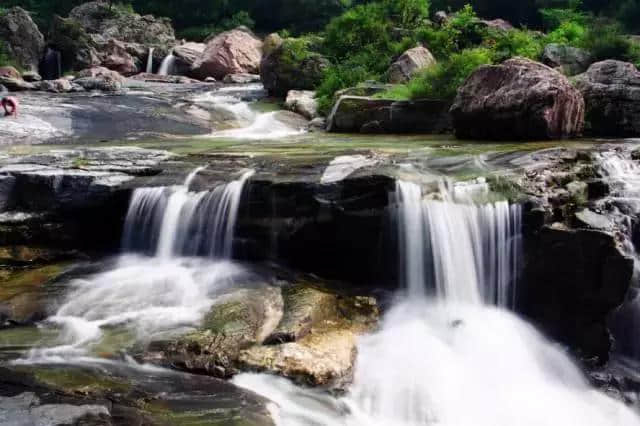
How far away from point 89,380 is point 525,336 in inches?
179

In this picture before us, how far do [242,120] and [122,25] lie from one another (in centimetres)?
Answer: 1951

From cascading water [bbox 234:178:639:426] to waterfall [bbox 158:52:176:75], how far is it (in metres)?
23.0

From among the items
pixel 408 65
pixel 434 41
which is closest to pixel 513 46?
pixel 434 41

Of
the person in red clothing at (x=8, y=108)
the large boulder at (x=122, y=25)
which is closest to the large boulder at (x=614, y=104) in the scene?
the person in red clothing at (x=8, y=108)

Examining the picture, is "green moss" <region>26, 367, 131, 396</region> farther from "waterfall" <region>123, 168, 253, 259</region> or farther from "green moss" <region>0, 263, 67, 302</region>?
"waterfall" <region>123, 168, 253, 259</region>

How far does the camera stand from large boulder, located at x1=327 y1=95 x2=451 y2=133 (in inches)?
505

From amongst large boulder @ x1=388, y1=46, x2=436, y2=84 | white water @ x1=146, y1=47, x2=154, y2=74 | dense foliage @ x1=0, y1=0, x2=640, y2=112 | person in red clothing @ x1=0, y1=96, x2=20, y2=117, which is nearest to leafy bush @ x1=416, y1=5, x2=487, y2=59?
dense foliage @ x1=0, y1=0, x2=640, y2=112

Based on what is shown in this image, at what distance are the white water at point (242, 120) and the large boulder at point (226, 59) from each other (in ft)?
20.4

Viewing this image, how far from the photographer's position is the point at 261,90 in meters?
20.1

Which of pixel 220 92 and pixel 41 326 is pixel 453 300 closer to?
pixel 41 326

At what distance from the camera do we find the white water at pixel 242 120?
45.6 feet

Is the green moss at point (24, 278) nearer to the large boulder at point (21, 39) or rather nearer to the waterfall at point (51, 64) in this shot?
the large boulder at point (21, 39)

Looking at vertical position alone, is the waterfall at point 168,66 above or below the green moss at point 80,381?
above

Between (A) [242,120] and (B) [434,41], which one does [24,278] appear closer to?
(A) [242,120]
